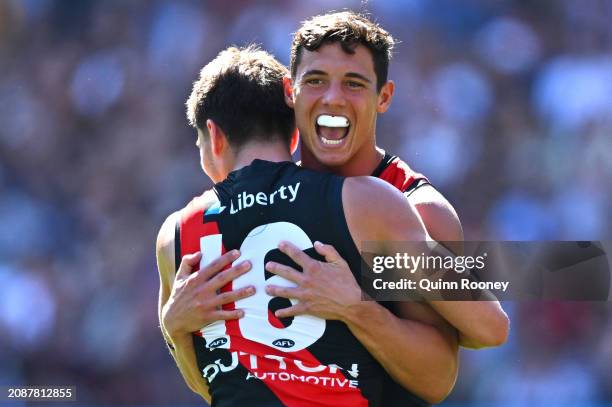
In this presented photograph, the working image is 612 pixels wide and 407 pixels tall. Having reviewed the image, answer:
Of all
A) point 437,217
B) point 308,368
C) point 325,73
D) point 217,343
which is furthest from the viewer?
point 325,73

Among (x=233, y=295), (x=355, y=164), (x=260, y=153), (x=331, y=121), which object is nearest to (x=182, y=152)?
(x=355, y=164)

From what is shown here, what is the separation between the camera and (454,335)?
3584mm

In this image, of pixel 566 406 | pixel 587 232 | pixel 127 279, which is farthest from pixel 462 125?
→ pixel 127 279

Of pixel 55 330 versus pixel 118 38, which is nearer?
pixel 55 330

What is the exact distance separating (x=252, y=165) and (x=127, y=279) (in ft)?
16.3

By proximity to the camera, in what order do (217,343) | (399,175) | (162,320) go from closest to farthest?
(217,343) → (162,320) → (399,175)

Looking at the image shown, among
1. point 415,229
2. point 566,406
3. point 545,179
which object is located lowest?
point 566,406

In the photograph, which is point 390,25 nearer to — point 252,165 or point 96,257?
point 96,257

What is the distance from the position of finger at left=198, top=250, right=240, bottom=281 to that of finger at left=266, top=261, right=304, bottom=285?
145mm

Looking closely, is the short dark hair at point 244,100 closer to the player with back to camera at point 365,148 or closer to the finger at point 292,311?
the player with back to camera at point 365,148

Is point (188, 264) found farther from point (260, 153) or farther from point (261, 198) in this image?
point (260, 153)

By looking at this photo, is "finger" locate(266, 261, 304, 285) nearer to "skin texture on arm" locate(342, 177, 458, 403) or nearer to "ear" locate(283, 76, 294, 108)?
"skin texture on arm" locate(342, 177, 458, 403)

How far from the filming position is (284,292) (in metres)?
3.35

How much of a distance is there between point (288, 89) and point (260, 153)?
371 millimetres
